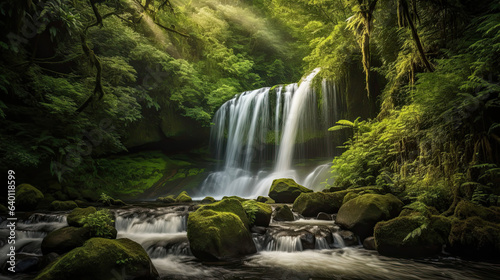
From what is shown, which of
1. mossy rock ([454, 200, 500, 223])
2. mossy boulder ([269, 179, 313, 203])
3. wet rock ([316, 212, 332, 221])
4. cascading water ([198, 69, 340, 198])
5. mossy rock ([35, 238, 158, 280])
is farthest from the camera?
cascading water ([198, 69, 340, 198])

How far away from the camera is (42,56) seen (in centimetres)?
1013

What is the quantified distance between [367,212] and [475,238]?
1674 millimetres

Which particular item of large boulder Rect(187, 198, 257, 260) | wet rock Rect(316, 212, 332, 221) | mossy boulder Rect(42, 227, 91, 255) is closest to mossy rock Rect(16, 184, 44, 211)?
mossy boulder Rect(42, 227, 91, 255)

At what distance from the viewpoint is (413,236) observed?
4.35m

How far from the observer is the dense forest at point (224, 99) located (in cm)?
509

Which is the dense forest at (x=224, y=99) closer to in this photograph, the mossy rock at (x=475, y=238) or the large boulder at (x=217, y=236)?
the mossy rock at (x=475, y=238)

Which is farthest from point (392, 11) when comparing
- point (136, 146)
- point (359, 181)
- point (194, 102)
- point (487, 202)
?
point (136, 146)

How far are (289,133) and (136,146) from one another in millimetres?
9034

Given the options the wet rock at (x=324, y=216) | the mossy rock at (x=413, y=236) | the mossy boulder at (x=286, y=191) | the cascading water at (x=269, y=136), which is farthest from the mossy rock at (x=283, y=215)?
the cascading water at (x=269, y=136)

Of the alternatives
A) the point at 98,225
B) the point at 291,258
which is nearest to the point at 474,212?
the point at 291,258

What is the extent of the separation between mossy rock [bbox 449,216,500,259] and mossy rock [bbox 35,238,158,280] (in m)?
4.99

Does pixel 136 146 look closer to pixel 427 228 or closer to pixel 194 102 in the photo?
pixel 194 102

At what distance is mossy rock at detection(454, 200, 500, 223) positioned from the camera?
14.6 feet

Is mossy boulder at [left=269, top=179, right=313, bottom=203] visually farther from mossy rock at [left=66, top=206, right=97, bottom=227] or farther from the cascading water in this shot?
mossy rock at [left=66, top=206, right=97, bottom=227]
